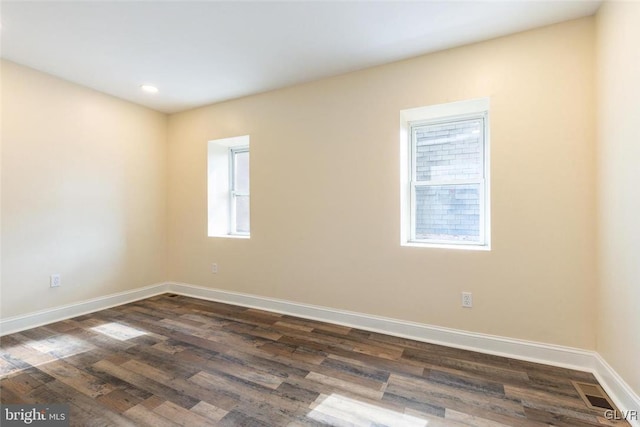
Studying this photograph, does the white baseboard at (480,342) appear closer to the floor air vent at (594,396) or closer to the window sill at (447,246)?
the floor air vent at (594,396)

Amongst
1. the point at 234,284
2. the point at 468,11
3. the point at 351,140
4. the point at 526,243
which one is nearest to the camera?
the point at 468,11

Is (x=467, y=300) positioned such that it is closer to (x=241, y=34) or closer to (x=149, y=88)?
(x=241, y=34)

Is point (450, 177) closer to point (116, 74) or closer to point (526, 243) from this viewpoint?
point (526, 243)

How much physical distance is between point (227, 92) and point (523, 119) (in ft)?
9.72

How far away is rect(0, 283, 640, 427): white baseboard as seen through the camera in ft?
6.10

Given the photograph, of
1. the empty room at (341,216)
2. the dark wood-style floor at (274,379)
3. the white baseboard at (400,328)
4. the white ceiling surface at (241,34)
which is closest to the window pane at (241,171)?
the empty room at (341,216)

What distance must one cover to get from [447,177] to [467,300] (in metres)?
1.09

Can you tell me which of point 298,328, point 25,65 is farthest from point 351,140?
point 25,65

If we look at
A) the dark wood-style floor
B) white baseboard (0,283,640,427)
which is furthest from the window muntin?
the dark wood-style floor

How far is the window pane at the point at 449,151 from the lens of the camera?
2.59m

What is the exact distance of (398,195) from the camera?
8.64 ft

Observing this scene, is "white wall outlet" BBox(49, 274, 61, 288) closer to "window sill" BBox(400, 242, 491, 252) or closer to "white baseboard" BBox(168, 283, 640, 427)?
"white baseboard" BBox(168, 283, 640, 427)

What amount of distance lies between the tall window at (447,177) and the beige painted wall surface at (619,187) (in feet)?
2.44

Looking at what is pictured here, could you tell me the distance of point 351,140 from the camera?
284cm
